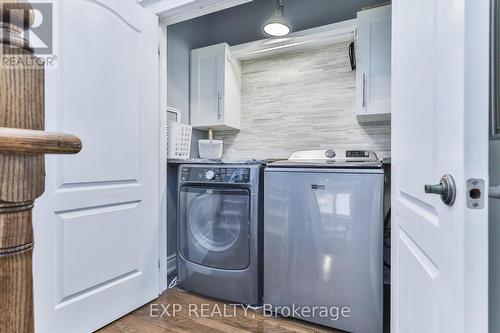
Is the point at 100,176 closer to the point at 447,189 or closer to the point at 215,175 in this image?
the point at 215,175

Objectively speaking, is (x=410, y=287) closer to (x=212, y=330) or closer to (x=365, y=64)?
(x=212, y=330)

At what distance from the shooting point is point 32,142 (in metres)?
0.34

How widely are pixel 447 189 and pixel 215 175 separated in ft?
4.86

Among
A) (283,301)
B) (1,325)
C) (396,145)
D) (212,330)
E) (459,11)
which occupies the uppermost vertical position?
(459,11)

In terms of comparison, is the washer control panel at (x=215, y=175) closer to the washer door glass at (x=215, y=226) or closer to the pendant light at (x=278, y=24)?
the washer door glass at (x=215, y=226)

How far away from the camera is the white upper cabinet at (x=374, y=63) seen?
5.94 ft

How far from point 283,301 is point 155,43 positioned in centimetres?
187

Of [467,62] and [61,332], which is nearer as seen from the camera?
[467,62]

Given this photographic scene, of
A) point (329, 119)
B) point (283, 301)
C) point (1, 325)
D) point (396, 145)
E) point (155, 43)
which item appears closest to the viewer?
point (1, 325)

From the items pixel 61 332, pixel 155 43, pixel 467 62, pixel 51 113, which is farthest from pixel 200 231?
pixel 467 62

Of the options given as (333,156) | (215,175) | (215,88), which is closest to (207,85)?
(215,88)

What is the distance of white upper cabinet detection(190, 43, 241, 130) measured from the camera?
2438 millimetres

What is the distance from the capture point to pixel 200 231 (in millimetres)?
1932

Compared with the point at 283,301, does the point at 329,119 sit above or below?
above
